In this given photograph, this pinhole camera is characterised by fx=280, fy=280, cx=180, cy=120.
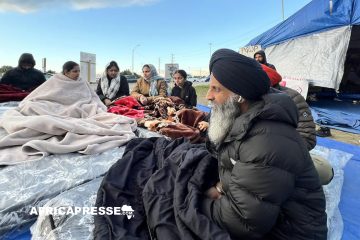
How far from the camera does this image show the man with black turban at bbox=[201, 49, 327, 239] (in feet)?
3.21

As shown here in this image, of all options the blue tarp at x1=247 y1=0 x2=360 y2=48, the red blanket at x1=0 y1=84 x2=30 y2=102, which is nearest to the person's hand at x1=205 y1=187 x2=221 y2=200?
the red blanket at x1=0 y1=84 x2=30 y2=102

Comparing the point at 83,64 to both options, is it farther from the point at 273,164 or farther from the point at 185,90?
the point at 273,164

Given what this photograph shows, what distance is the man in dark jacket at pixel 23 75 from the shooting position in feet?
13.3

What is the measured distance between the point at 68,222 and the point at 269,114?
1024mm

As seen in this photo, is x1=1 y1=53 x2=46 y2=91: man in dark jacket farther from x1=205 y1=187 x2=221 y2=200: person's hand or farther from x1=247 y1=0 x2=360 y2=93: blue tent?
x1=247 y1=0 x2=360 y2=93: blue tent

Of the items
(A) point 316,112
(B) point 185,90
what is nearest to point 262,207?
(B) point 185,90

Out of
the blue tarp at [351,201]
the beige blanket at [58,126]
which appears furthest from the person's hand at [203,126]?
the blue tarp at [351,201]

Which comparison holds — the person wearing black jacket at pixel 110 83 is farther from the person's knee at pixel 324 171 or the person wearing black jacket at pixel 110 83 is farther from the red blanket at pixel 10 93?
the person's knee at pixel 324 171

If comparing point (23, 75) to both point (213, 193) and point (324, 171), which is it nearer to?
point (213, 193)

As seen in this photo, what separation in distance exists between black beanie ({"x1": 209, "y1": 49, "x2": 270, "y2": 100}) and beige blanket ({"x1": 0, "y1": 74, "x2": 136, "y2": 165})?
123 centimetres

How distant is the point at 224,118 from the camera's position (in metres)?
1.24

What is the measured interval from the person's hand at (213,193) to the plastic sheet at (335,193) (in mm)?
828

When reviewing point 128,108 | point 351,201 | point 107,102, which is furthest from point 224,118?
point 107,102

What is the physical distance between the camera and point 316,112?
20.4ft
